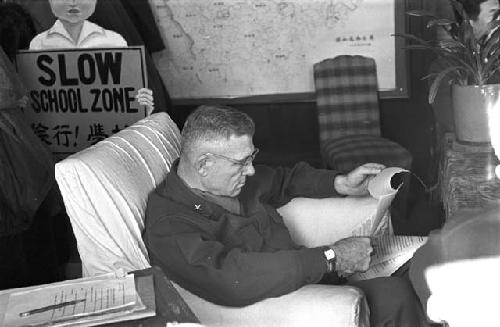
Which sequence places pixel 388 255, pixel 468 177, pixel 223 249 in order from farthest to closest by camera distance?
pixel 468 177 < pixel 388 255 < pixel 223 249

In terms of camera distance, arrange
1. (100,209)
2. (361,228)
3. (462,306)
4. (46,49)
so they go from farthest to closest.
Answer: (46,49)
(361,228)
(100,209)
(462,306)

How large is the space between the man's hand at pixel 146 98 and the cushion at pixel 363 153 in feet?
3.37

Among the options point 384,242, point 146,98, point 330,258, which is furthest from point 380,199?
point 146,98

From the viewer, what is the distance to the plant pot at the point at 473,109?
9.36 ft

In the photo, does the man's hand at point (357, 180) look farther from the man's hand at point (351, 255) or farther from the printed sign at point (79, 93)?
the printed sign at point (79, 93)

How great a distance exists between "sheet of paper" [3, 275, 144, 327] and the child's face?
2.68 m

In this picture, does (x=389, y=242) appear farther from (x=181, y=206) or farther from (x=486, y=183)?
(x=181, y=206)

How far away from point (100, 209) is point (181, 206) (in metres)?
0.25

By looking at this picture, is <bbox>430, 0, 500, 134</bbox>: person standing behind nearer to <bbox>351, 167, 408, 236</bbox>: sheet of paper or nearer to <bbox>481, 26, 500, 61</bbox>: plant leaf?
<bbox>481, 26, 500, 61</bbox>: plant leaf

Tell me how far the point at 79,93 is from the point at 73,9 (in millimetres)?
535

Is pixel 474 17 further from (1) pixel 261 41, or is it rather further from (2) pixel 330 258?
(2) pixel 330 258

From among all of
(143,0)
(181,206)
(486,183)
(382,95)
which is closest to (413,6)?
(382,95)

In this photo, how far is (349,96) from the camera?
4.21 meters

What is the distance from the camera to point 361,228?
262 cm
